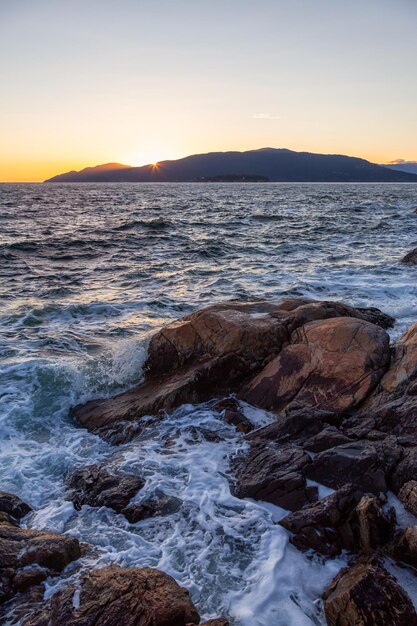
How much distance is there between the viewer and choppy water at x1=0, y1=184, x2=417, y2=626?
4422mm

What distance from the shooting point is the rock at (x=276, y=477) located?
5.16 m

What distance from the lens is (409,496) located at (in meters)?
4.68

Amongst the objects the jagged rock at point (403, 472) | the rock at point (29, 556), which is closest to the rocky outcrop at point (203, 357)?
the jagged rock at point (403, 472)

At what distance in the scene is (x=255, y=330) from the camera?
8.44 metres

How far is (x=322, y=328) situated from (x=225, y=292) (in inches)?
289

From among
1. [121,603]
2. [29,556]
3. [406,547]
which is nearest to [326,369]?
[406,547]

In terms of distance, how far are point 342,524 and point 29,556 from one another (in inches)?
117

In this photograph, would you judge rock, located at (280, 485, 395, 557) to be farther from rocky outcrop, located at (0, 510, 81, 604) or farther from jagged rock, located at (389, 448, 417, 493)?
rocky outcrop, located at (0, 510, 81, 604)

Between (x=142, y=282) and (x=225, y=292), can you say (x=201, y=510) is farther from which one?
(x=142, y=282)

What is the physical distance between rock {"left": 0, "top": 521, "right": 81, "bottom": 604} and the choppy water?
0.67ft

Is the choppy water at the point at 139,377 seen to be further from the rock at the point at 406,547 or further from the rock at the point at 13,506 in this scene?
the rock at the point at 406,547

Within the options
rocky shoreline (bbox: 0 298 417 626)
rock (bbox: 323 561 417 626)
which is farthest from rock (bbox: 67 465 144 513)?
rock (bbox: 323 561 417 626)

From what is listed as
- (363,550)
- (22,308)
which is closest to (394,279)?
(22,308)

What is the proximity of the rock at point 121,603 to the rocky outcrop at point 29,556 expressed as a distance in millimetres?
336
